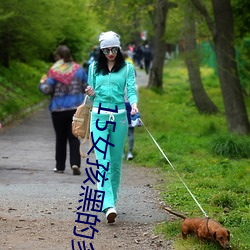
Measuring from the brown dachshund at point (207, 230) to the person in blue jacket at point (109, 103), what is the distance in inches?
42.7

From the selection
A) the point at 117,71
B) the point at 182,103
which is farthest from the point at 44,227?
the point at 182,103

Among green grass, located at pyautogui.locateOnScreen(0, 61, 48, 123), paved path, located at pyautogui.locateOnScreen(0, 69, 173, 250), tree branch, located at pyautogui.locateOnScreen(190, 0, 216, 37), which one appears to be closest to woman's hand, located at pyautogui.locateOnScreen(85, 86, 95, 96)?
paved path, located at pyautogui.locateOnScreen(0, 69, 173, 250)

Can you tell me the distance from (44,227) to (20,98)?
1569 cm

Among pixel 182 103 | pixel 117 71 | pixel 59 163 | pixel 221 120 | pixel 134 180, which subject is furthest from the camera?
pixel 182 103

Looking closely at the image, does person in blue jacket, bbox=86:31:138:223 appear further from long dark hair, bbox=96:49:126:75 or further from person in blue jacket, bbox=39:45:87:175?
person in blue jacket, bbox=39:45:87:175

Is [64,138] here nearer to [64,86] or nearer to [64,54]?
[64,86]

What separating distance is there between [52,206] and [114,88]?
163 centimetres

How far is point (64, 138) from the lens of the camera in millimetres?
11391

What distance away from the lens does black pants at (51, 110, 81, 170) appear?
36.2ft

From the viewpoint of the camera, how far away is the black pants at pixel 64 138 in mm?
11031

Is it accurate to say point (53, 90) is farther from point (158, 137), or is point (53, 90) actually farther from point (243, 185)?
point (158, 137)

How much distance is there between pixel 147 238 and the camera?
6.87m

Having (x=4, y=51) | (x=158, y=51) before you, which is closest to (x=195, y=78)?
(x=4, y=51)

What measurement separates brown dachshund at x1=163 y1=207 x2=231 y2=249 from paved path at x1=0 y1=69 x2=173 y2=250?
30cm
